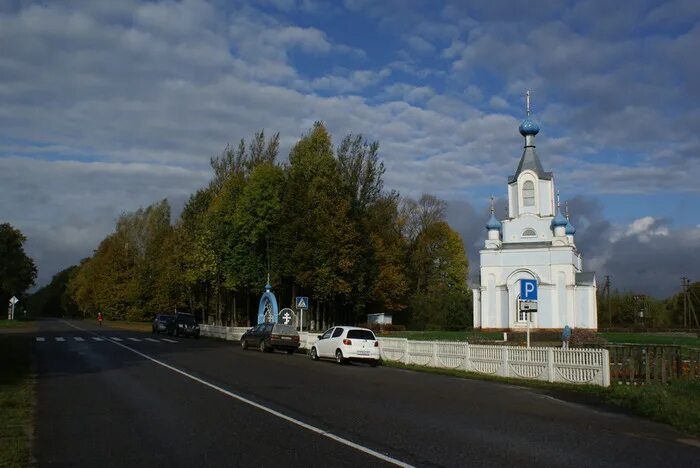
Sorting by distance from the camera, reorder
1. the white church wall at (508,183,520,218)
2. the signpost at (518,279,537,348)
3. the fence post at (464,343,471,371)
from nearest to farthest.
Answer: the signpost at (518,279,537,348), the fence post at (464,343,471,371), the white church wall at (508,183,520,218)

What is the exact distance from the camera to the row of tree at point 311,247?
164 ft

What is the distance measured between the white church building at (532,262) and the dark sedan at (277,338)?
33612 millimetres

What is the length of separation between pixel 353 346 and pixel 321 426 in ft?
51.7

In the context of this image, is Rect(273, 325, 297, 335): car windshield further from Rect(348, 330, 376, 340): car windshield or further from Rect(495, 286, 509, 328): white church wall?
Rect(495, 286, 509, 328): white church wall

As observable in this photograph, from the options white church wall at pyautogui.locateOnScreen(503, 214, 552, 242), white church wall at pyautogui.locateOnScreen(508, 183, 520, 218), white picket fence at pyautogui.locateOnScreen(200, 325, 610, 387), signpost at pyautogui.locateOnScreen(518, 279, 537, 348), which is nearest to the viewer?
white picket fence at pyautogui.locateOnScreen(200, 325, 610, 387)

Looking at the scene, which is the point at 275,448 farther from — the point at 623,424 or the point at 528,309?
the point at 528,309

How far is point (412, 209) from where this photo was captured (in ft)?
264

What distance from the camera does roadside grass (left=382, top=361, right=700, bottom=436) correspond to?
12586 millimetres

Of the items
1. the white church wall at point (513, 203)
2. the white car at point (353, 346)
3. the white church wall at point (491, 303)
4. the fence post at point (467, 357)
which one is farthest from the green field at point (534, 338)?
the white church wall at point (513, 203)

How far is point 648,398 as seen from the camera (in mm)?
14219

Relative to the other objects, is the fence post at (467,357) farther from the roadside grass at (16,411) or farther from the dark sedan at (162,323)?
the dark sedan at (162,323)

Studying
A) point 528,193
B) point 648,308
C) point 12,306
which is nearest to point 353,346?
point 528,193

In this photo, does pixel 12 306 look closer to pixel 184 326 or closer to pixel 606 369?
pixel 184 326

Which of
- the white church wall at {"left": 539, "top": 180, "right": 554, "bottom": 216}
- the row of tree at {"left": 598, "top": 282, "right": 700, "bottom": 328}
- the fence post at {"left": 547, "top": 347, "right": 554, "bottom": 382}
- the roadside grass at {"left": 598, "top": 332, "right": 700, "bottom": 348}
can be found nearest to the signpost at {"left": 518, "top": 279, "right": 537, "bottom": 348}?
the fence post at {"left": 547, "top": 347, "right": 554, "bottom": 382}
